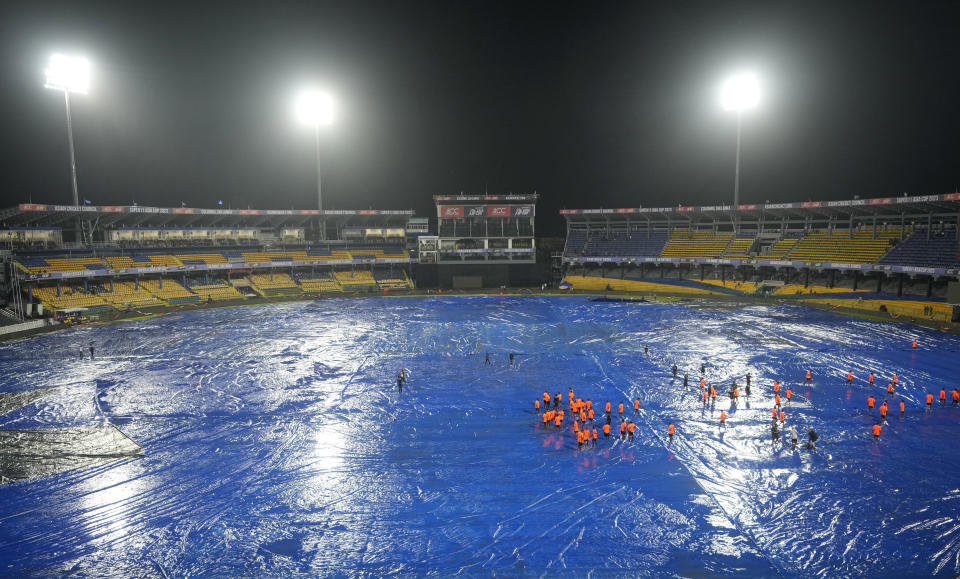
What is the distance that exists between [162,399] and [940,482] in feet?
106

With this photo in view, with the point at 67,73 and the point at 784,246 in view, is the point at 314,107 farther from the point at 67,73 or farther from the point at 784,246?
the point at 784,246

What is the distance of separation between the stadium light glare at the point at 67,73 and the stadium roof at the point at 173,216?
491 inches

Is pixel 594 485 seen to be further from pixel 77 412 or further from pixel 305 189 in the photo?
pixel 305 189

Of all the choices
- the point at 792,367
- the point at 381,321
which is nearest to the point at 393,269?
the point at 381,321

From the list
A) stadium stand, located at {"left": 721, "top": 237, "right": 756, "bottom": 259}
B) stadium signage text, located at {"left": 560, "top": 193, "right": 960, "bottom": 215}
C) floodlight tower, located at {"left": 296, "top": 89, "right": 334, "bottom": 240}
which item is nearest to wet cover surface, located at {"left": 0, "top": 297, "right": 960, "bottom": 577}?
stadium signage text, located at {"left": 560, "top": 193, "right": 960, "bottom": 215}

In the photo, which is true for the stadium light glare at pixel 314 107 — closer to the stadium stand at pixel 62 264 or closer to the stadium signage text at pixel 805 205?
the stadium stand at pixel 62 264

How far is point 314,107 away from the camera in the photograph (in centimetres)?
6675

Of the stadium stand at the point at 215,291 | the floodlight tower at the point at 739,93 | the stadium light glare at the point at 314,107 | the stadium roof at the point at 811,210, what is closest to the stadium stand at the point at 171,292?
the stadium stand at the point at 215,291

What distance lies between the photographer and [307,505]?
14883 mm

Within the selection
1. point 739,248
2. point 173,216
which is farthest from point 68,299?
point 739,248

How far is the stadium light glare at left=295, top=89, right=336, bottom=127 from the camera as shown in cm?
6650

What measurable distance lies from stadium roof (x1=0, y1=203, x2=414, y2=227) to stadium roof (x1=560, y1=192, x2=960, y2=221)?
107 feet

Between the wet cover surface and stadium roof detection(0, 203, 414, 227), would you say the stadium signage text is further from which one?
stadium roof detection(0, 203, 414, 227)

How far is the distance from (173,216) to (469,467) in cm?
6515
